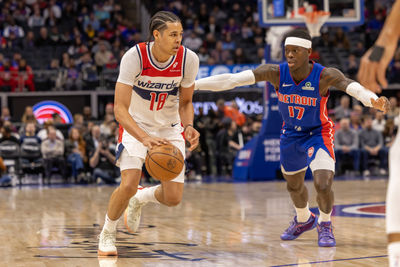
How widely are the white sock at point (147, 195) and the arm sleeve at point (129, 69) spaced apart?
3.38 feet

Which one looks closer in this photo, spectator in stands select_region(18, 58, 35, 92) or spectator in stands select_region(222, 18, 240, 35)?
spectator in stands select_region(18, 58, 35, 92)

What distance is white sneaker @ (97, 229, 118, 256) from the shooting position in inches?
196

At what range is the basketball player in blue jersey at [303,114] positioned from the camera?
554 cm

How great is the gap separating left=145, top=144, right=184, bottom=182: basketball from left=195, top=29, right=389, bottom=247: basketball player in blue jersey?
43.4 inches

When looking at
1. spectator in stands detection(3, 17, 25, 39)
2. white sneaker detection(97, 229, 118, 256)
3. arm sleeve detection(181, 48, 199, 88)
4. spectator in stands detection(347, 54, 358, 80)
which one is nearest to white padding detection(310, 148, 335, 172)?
arm sleeve detection(181, 48, 199, 88)

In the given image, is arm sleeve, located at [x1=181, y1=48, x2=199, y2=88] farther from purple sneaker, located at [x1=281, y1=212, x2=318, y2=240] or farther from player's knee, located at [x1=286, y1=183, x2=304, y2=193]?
purple sneaker, located at [x1=281, y1=212, x2=318, y2=240]

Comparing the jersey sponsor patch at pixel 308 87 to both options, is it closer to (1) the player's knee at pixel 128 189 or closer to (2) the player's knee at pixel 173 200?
(2) the player's knee at pixel 173 200

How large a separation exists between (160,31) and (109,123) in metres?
9.38

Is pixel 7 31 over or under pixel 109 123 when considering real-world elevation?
over

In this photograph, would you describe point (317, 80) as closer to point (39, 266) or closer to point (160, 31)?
point (160, 31)

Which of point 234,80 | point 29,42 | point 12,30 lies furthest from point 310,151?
point 12,30

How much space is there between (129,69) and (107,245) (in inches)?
53.4

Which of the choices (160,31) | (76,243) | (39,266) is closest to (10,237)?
(76,243)

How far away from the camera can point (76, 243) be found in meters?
5.71
